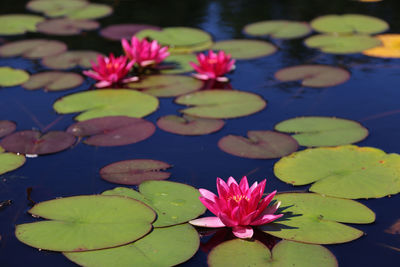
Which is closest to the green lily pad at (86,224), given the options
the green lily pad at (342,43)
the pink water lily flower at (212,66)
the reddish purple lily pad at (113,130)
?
the reddish purple lily pad at (113,130)

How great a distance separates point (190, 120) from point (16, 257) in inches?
62.9

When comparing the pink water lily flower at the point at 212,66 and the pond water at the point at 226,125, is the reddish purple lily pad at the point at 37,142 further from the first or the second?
the pink water lily flower at the point at 212,66

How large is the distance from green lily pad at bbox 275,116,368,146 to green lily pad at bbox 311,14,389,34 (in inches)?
77.4

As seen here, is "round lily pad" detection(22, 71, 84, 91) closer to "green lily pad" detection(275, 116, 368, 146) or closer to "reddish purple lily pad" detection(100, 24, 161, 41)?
"reddish purple lily pad" detection(100, 24, 161, 41)

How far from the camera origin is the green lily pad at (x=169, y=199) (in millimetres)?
2592

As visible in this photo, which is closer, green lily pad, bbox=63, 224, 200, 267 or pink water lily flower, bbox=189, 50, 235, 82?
green lily pad, bbox=63, 224, 200, 267

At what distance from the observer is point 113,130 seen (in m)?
3.58

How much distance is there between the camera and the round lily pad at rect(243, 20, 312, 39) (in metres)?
5.26

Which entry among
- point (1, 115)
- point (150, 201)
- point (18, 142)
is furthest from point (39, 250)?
point (1, 115)

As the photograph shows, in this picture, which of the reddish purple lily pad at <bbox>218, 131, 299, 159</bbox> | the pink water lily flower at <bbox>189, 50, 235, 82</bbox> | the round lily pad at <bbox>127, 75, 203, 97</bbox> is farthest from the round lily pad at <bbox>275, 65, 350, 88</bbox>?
the reddish purple lily pad at <bbox>218, 131, 299, 159</bbox>

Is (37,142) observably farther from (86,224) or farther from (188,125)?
(86,224)

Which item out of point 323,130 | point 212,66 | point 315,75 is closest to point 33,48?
point 212,66

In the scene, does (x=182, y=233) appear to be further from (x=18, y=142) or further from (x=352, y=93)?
(x=352, y=93)

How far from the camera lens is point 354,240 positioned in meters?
2.46
